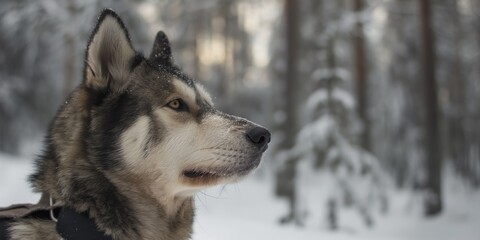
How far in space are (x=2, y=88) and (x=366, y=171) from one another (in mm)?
16737

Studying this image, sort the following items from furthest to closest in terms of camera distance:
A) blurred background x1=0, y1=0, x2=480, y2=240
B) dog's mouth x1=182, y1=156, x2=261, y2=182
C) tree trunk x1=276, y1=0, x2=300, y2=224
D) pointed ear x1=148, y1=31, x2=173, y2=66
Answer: tree trunk x1=276, y1=0, x2=300, y2=224 → blurred background x1=0, y1=0, x2=480, y2=240 → pointed ear x1=148, y1=31, x2=173, y2=66 → dog's mouth x1=182, y1=156, x2=261, y2=182

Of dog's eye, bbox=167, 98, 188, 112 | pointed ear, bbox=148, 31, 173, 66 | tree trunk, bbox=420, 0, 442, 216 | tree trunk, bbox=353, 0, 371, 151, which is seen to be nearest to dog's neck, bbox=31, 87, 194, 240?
dog's eye, bbox=167, 98, 188, 112

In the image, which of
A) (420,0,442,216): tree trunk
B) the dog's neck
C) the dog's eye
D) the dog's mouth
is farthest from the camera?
(420,0,442,216): tree trunk

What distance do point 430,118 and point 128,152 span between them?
14.6m

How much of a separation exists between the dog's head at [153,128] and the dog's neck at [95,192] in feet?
0.21

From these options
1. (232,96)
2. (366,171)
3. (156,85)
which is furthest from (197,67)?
(156,85)

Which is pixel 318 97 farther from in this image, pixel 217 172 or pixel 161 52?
pixel 217 172

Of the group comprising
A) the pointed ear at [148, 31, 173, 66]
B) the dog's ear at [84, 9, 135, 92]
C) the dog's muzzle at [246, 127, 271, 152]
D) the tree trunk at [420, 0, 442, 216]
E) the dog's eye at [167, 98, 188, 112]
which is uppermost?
the tree trunk at [420, 0, 442, 216]

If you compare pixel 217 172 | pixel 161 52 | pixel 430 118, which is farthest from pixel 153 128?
pixel 430 118

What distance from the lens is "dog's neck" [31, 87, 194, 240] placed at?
9.14ft

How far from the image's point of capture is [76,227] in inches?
104

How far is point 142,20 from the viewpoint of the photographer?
16188 millimetres

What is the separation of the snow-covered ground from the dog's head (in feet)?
14.2

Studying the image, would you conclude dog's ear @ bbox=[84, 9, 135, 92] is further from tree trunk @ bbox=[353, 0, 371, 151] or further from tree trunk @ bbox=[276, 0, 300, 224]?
tree trunk @ bbox=[353, 0, 371, 151]
